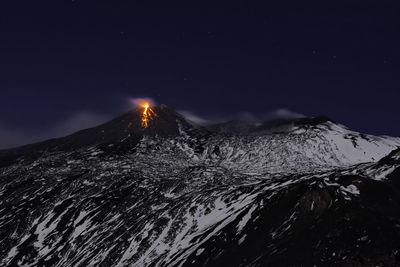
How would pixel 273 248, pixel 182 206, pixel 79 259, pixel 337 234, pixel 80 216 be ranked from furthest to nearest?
pixel 80 216, pixel 182 206, pixel 79 259, pixel 273 248, pixel 337 234

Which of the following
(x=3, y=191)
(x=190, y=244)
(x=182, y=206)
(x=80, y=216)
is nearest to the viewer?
(x=190, y=244)

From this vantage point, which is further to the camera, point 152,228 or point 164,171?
point 164,171

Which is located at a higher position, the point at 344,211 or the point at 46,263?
the point at 344,211

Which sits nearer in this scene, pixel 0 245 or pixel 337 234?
pixel 337 234

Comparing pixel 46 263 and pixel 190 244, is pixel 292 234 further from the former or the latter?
pixel 46 263

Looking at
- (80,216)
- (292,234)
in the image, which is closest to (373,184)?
(292,234)

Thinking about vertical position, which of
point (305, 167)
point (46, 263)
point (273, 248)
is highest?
point (273, 248)

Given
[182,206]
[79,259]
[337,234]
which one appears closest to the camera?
[337,234]

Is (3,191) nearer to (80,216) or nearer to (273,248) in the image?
(80,216)

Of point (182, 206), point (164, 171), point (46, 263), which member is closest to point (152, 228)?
point (182, 206)
